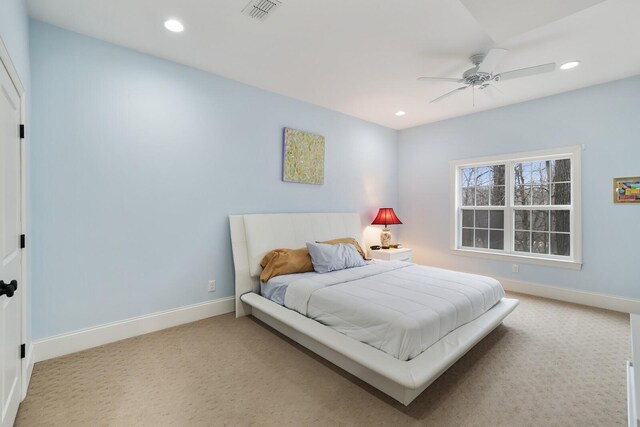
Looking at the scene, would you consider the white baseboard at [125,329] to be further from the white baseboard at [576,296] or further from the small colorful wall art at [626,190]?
the small colorful wall art at [626,190]

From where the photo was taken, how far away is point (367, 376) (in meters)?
1.99

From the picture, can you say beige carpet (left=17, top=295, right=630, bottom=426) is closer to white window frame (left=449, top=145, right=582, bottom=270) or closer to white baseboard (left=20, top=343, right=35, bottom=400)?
white baseboard (left=20, top=343, right=35, bottom=400)

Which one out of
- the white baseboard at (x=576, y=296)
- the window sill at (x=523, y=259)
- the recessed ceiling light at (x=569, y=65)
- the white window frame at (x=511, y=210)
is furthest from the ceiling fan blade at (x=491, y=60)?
the white baseboard at (x=576, y=296)

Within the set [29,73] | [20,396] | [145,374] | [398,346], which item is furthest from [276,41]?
[20,396]

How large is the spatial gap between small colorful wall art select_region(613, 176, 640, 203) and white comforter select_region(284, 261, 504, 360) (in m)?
2.00

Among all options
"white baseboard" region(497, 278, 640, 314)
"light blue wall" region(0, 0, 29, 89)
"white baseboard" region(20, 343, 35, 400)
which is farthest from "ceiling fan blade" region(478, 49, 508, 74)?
"white baseboard" region(20, 343, 35, 400)

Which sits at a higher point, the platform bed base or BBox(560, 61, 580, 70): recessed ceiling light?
BBox(560, 61, 580, 70): recessed ceiling light

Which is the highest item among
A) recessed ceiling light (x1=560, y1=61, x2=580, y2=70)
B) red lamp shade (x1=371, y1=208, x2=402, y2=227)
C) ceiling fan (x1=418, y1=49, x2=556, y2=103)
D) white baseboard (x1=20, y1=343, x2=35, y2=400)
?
recessed ceiling light (x1=560, y1=61, x2=580, y2=70)

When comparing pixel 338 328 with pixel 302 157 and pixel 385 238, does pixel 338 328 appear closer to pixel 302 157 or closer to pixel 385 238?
pixel 302 157

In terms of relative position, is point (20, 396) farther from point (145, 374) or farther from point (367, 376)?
point (367, 376)

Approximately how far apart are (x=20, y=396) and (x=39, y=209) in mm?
1336

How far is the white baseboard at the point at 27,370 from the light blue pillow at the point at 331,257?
8.04 feet

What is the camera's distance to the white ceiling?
2.16m

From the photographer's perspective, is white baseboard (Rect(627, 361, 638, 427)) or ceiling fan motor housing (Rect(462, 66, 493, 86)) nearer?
white baseboard (Rect(627, 361, 638, 427))
